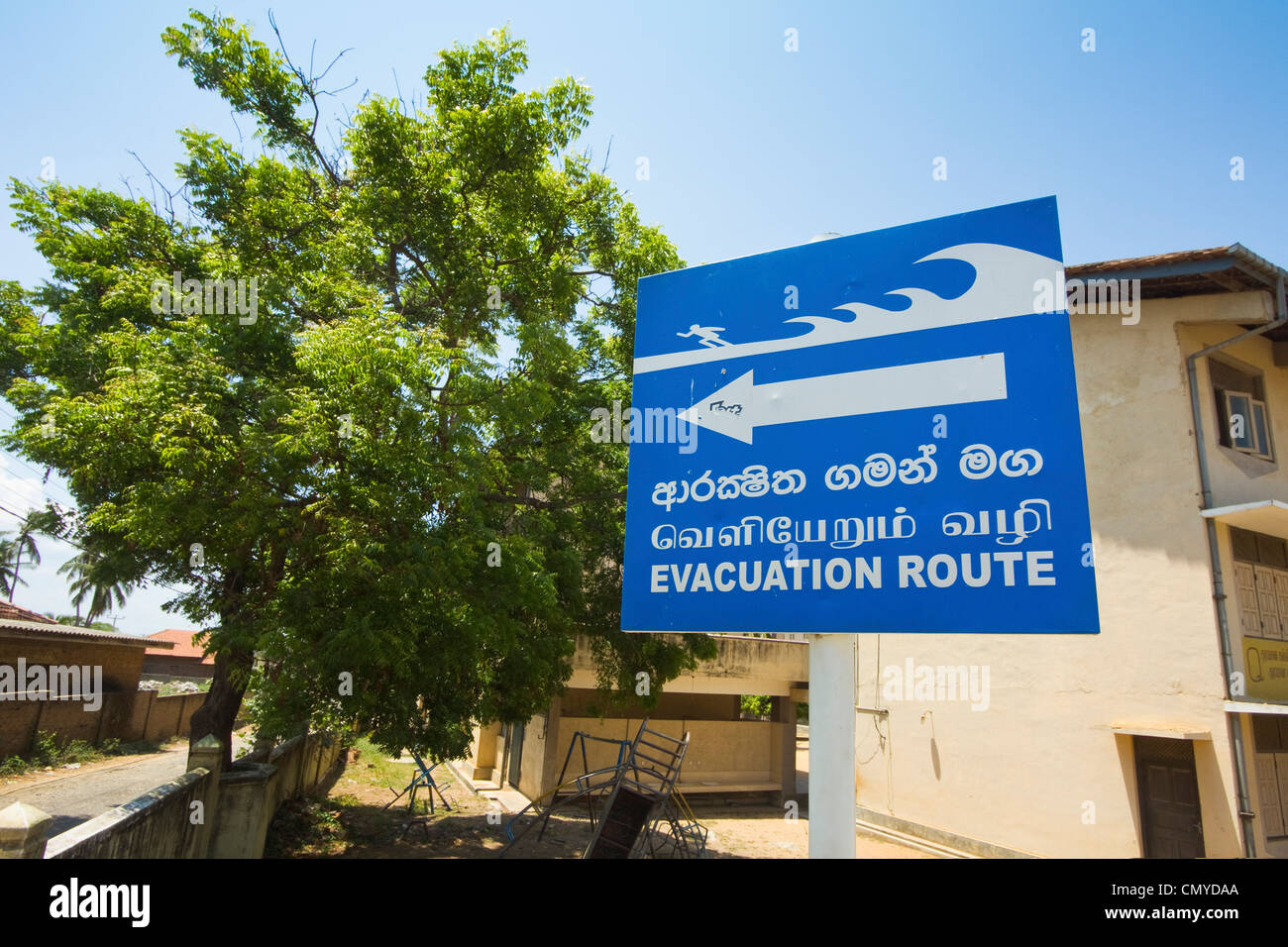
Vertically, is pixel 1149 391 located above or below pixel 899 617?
above

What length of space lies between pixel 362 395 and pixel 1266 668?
14.1 meters

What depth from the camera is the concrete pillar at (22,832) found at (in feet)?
13.3

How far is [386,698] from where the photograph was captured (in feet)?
28.1

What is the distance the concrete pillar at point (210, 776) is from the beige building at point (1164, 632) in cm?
876

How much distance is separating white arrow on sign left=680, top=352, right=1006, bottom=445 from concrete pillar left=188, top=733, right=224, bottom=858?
332 inches

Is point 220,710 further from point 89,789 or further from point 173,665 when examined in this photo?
point 173,665

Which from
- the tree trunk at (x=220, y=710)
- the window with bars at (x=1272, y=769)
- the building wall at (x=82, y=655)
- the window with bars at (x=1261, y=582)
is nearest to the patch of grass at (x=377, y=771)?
the tree trunk at (x=220, y=710)

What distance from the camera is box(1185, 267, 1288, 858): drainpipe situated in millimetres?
10383

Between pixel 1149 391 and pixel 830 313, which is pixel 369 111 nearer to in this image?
pixel 830 313

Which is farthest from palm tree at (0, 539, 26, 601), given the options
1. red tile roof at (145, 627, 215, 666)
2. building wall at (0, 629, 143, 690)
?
building wall at (0, 629, 143, 690)

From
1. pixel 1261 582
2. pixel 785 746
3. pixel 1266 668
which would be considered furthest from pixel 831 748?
pixel 785 746

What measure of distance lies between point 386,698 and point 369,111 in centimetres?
842

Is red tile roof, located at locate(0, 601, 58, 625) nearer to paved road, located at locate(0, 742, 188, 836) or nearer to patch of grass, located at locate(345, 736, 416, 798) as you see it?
paved road, located at locate(0, 742, 188, 836)

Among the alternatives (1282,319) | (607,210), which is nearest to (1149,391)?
(1282,319)
